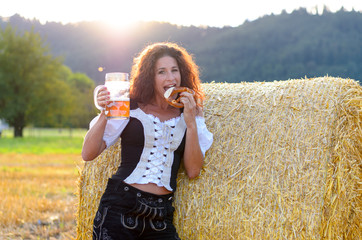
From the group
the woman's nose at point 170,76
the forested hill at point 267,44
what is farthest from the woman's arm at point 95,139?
the forested hill at point 267,44

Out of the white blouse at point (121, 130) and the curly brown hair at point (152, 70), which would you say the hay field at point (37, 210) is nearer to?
the white blouse at point (121, 130)

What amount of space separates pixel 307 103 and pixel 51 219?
3871 mm

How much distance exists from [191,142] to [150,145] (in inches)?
13.3

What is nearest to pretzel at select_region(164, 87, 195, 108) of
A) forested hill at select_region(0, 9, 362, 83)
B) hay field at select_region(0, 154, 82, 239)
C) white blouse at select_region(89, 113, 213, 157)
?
white blouse at select_region(89, 113, 213, 157)

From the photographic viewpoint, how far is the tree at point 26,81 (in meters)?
36.7

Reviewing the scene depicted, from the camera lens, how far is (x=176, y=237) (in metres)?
3.32

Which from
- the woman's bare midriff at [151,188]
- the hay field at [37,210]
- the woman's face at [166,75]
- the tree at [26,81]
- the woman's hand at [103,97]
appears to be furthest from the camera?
the tree at [26,81]

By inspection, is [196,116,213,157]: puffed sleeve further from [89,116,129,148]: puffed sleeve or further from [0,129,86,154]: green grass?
[0,129,86,154]: green grass

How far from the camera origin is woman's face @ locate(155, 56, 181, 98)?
3.43 m

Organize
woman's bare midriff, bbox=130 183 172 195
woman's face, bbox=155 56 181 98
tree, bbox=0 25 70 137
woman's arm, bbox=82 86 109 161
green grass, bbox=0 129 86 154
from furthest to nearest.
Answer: tree, bbox=0 25 70 137 → green grass, bbox=0 129 86 154 → woman's face, bbox=155 56 181 98 → woman's bare midriff, bbox=130 183 172 195 → woman's arm, bbox=82 86 109 161

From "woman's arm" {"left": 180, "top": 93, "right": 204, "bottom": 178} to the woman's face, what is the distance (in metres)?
0.22

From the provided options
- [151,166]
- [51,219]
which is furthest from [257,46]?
[151,166]

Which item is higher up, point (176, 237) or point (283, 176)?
point (283, 176)

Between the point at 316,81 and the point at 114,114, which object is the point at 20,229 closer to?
the point at 114,114
